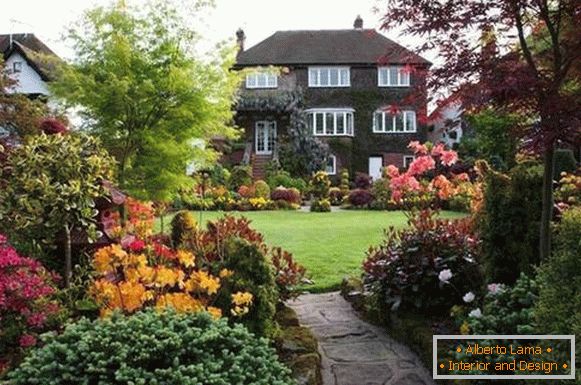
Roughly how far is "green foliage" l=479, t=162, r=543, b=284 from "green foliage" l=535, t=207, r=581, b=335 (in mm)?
1857

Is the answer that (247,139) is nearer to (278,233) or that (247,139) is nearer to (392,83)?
(392,83)

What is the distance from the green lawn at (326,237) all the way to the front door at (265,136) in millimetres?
13600

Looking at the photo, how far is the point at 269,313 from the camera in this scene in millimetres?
4766

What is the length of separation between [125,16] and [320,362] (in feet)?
21.3

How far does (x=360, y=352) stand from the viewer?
5414 mm

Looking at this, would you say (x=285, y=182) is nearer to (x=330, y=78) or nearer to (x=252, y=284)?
(x=330, y=78)

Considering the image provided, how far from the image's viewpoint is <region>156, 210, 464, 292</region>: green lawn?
9.65 m

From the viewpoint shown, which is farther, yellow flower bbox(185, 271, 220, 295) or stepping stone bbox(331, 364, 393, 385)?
stepping stone bbox(331, 364, 393, 385)

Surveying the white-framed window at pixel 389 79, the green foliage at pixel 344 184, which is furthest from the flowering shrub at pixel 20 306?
the white-framed window at pixel 389 79

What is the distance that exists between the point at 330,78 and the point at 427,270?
103ft

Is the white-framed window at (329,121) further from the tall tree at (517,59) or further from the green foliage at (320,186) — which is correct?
the tall tree at (517,59)

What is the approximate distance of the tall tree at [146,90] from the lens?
882 cm

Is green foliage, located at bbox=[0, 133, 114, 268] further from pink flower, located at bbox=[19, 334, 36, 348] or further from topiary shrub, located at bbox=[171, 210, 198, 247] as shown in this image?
topiary shrub, located at bbox=[171, 210, 198, 247]

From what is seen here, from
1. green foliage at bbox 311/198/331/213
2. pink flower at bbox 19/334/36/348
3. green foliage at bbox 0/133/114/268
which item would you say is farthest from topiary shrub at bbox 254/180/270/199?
pink flower at bbox 19/334/36/348
